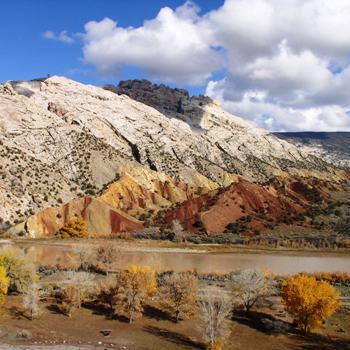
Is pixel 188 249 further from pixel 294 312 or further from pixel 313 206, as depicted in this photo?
pixel 294 312

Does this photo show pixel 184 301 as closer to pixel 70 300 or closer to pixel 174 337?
pixel 174 337

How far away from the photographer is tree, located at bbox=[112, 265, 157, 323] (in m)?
35.1

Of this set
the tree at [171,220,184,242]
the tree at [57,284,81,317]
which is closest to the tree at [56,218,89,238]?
the tree at [171,220,184,242]

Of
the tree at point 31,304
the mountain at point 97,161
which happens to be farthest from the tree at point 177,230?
the tree at point 31,304

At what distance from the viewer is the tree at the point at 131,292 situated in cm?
3506

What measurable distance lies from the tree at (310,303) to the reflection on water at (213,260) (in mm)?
26494

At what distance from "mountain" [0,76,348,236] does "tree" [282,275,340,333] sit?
6895 cm

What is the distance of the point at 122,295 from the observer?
35.8m

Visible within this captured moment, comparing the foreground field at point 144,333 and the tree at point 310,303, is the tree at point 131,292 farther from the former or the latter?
the tree at point 310,303

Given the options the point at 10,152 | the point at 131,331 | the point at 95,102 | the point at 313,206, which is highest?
the point at 95,102

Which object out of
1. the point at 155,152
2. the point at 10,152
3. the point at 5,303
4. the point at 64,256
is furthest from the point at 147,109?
the point at 5,303

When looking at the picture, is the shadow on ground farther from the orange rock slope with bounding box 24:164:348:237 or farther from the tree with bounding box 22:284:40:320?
the orange rock slope with bounding box 24:164:348:237

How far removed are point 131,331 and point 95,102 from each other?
142m

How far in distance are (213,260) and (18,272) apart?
1518 inches
